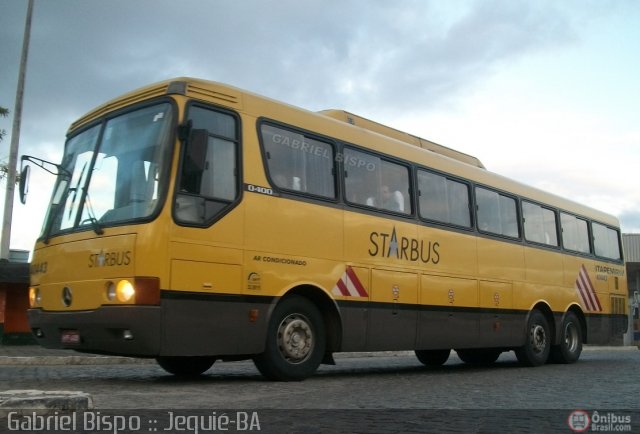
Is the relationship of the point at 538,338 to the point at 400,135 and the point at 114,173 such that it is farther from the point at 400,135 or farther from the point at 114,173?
the point at 114,173

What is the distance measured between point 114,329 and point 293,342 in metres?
2.31

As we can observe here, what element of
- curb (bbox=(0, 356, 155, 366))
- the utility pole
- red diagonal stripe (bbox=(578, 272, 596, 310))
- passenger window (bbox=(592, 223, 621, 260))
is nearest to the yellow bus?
red diagonal stripe (bbox=(578, 272, 596, 310))

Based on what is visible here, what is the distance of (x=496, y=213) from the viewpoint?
13.5m

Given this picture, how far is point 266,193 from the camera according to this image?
28.4ft

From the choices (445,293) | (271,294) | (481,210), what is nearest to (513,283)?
(481,210)

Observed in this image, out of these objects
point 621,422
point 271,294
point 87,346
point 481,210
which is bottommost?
point 621,422

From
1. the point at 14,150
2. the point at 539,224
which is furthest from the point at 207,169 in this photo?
the point at 14,150

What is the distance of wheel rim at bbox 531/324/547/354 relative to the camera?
13.9 metres

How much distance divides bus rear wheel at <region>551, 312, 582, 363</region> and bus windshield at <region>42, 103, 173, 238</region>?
10150mm

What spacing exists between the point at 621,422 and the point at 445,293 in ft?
18.7

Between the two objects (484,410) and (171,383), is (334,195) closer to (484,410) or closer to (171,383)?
(171,383)

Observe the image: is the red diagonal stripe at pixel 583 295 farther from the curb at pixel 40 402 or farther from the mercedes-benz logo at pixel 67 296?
the curb at pixel 40 402

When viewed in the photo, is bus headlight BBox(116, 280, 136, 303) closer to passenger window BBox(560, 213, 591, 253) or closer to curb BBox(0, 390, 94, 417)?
curb BBox(0, 390, 94, 417)

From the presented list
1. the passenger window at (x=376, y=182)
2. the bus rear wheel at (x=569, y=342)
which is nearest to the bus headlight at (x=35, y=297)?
the passenger window at (x=376, y=182)
